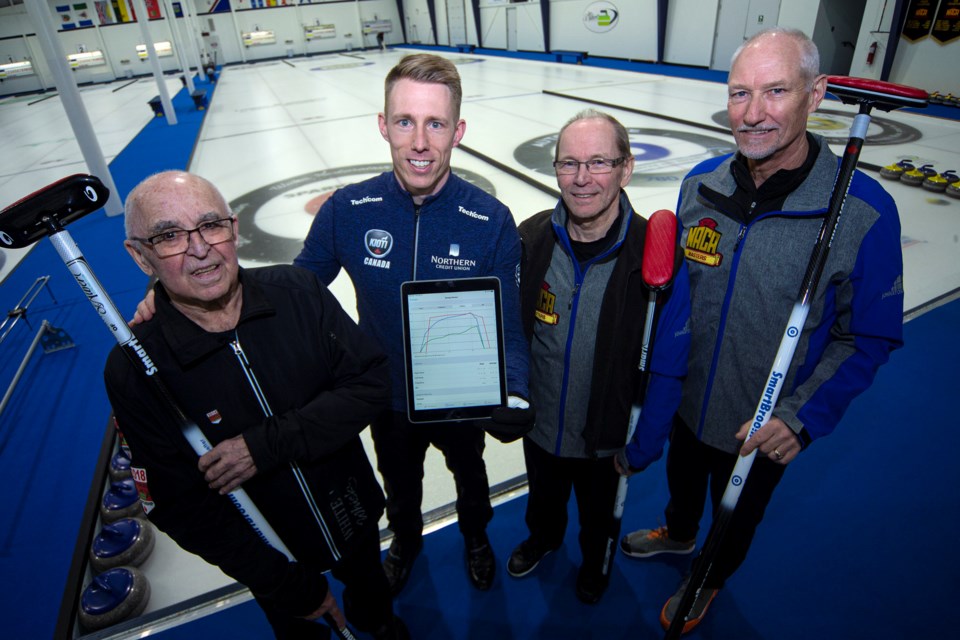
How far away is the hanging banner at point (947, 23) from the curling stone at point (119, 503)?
1381cm

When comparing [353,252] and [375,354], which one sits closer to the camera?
[375,354]

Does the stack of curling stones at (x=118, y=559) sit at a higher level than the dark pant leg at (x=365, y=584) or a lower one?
lower

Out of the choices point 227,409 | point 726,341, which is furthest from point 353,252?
point 726,341

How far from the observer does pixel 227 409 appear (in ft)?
4.09

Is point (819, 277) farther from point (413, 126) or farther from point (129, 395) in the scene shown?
point (129, 395)

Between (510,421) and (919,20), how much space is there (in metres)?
13.2

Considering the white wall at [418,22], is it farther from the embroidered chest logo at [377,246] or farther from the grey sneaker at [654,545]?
the grey sneaker at [654,545]

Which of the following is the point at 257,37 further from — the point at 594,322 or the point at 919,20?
the point at 594,322

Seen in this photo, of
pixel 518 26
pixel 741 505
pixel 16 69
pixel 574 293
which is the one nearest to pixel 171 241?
pixel 574 293

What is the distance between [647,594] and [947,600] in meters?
1.09

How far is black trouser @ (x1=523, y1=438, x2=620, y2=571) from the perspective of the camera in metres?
1.80

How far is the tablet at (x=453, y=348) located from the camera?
4.80 feet

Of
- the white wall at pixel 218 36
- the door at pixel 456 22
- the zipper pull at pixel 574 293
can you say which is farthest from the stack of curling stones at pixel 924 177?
the white wall at pixel 218 36

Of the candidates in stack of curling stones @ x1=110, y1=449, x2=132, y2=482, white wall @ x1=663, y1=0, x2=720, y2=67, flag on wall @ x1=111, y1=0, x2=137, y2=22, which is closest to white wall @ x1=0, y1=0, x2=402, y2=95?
flag on wall @ x1=111, y1=0, x2=137, y2=22
